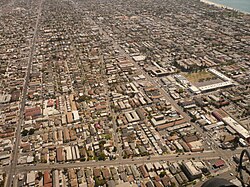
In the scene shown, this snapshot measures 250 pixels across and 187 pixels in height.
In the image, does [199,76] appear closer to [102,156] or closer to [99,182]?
[102,156]

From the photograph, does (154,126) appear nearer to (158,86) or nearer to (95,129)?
(95,129)

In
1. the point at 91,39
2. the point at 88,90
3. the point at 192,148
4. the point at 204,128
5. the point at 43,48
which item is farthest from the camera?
the point at 91,39

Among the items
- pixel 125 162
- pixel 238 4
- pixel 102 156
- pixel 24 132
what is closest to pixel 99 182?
pixel 102 156

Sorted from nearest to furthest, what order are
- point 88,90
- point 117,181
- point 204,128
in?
point 117,181 < point 204,128 < point 88,90

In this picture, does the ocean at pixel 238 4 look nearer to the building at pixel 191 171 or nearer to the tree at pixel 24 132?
the building at pixel 191 171

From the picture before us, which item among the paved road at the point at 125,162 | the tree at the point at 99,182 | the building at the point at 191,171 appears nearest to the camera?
the tree at the point at 99,182

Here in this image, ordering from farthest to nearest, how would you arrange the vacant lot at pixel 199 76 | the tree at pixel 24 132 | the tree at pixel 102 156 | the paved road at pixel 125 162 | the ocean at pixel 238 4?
the ocean at pixel 238 4, the vacant lot at pixel 199 76, the tree at pixel 24 132, the tree at pixel 102 156, the paved road at pixel 125 162

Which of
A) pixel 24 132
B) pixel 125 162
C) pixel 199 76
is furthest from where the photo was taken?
pixel 199 76

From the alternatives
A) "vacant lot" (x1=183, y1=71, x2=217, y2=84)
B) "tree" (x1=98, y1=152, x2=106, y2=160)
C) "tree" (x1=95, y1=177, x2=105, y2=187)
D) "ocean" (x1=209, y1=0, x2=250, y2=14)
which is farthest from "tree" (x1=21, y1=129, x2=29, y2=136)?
"ocean" (x1=209, y1=0, x2=250, y2=14)

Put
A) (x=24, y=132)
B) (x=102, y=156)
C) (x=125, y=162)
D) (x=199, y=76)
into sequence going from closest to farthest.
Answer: (x=125, y=162) < (x=102, y=156) < (x=24, y=132) < (x=199, y=76)

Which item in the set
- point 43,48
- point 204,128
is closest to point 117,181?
point 204,128

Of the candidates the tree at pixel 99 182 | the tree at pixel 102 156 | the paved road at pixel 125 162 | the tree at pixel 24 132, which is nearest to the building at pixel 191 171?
the paved road at pixel 125 162
